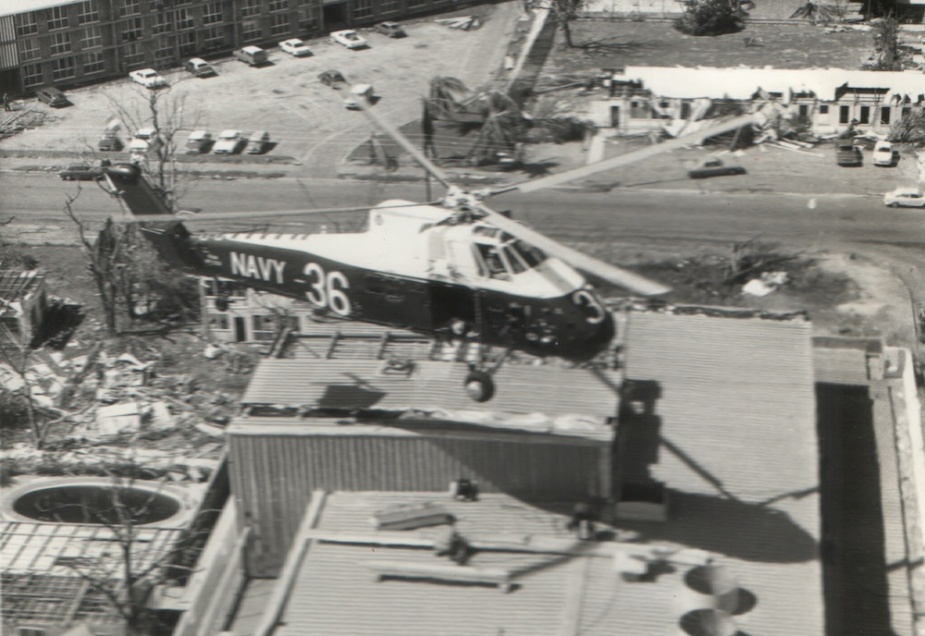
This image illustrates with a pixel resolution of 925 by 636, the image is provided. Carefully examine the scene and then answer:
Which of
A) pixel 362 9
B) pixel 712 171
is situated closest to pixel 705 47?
pixel 712 171

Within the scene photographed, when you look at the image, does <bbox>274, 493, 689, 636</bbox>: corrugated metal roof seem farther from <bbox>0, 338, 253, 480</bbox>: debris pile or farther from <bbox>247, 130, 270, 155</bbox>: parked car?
<bbox>247, 130, 270, 155</bbox>: parked car

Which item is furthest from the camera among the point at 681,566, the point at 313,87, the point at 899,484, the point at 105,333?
the point at 313,87

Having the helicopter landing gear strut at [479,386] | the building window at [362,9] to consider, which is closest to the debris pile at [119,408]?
the helicopter landing gear strut at [479,386]

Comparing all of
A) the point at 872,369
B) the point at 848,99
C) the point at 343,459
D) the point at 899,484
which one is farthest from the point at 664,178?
the point at 343,459

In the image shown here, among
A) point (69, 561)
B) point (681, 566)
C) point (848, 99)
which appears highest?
point (848, 99)

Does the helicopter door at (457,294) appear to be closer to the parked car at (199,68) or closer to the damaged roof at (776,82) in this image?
the damaged roof at (776,82)

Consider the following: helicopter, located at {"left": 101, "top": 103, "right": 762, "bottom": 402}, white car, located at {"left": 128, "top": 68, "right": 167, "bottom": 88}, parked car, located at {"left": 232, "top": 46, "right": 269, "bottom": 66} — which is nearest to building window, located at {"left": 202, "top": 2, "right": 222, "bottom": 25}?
parked car, located at {"left": 232, "top": 46, "right": 269, "bottom": 66}

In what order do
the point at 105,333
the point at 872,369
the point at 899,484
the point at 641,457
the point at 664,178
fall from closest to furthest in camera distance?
the point at 641,457
the point at 899,484
the point at 872,369
the point at 105,333
the point at 664,178

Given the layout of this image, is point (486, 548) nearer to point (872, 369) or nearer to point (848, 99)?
point (872, 369)
